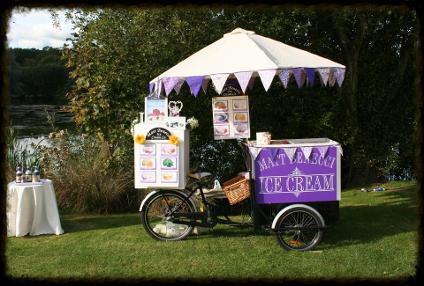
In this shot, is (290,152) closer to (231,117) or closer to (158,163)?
(231,117)

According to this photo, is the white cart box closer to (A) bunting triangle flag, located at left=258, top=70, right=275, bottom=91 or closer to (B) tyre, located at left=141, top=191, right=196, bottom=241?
(B) tyre, located at left=141, top=191, right=196, bottom=241

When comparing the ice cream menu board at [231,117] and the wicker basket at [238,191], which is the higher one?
the ice cream menu board at [231,117]

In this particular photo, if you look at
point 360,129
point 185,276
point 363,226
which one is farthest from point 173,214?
point 360,129

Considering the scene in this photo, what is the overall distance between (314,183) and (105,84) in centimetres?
446

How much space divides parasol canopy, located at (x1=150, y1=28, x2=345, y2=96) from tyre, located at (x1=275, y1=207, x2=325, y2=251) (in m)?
1.47

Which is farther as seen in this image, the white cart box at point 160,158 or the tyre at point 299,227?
the white cart box at point 160,158

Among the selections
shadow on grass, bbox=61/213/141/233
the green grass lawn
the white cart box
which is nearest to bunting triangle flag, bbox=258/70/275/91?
the white cart box

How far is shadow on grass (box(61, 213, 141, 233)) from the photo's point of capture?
6.79m

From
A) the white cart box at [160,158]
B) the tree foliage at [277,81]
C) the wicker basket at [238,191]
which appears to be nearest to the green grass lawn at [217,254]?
the wicker basket at [238,191]

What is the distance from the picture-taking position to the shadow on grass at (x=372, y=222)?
5939 millimetres

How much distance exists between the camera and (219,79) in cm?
546

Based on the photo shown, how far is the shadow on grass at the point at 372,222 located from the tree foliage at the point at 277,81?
1.99 m

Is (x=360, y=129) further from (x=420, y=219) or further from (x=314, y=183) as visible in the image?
(x=420, y=219)

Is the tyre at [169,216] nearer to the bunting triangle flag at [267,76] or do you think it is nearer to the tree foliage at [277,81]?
the bunting triangle flag at [267,76]
